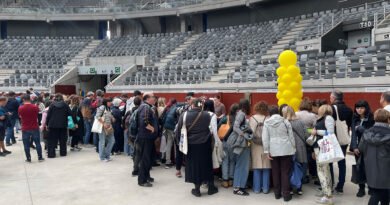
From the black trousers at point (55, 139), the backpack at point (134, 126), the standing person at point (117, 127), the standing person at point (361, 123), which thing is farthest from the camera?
the black trousers at point (55, 139)

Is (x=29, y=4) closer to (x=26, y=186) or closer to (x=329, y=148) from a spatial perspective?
(x=26, y=186)

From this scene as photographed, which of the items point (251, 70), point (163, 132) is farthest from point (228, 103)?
point (163, 132)

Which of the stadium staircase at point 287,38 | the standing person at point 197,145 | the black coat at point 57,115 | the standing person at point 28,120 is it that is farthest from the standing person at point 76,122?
the stadium staircase at point 287,38

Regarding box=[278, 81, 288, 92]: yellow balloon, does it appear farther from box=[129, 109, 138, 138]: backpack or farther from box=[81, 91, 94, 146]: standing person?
box=[81, 91, 94, 146]: standing person

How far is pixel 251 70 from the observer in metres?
18.1

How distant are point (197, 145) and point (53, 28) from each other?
36.7m

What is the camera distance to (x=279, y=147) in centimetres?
597

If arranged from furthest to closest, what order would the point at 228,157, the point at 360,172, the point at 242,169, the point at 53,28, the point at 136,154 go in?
1. the point at 53,28
2. the point at 136,154
3. the point at 228,157
4. the point at 242,169
5. the point at 360,172

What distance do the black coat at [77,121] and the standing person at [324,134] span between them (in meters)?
7.58

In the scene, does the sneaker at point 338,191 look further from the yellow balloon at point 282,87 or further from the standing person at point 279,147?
the yellow balloon at point 282,87

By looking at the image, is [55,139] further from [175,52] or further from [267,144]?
[175,52]

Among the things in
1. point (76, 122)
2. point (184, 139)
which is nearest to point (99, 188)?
point (184, 139)

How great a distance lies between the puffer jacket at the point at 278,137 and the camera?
19.6 ft

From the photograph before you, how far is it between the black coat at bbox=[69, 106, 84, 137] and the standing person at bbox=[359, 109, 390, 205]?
28.2 feet
